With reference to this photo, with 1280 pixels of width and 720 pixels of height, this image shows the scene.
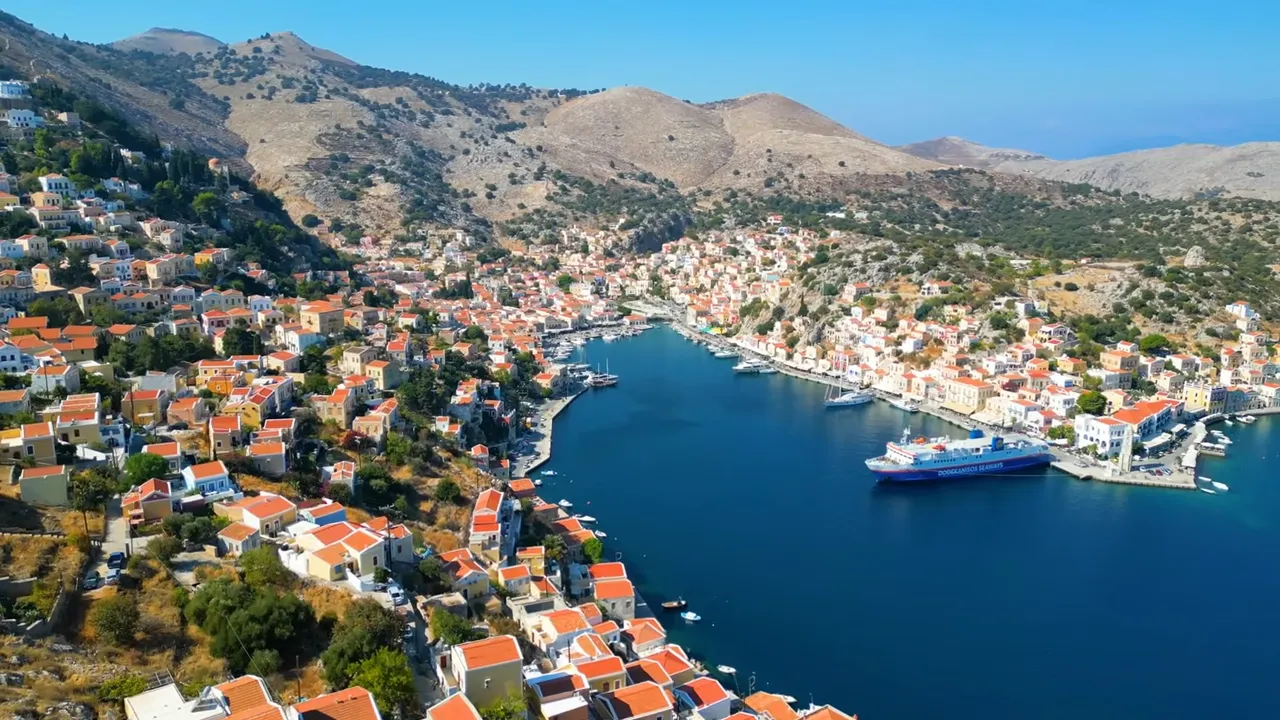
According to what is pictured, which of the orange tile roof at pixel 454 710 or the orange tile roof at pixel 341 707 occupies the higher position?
the orange tile roof at pixel 341 707

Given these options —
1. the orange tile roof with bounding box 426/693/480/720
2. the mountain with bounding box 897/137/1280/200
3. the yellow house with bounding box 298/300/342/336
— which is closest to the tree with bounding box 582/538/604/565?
the orange tile roof with bounding box 426/693/480/720

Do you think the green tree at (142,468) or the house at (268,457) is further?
the house at (268,457)

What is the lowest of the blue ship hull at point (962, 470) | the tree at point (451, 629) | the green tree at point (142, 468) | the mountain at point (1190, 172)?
the blue ship hull at point (962, 470)

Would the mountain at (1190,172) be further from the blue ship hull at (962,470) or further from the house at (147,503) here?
the house at (147,503)

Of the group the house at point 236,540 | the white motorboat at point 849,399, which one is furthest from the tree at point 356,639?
the white motorboat at point 849,399

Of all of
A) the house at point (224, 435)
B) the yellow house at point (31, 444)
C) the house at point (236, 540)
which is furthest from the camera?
the house at point (224, 435)

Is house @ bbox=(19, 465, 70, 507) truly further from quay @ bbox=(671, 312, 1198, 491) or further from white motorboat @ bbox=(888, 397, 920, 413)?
white motorboat @ bbox=(888, 397, 920, 413)

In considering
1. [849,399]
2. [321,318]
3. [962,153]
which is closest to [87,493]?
[321,318]
